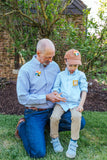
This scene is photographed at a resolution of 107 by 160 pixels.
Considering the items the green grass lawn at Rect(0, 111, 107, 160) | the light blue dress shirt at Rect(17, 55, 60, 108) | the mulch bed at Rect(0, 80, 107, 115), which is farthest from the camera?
the mulch bed at Rect(0, 80, 107, 115)

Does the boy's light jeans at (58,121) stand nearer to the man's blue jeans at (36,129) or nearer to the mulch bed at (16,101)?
the man's blue jeans at (36,129)

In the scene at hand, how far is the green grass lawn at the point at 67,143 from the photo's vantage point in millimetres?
2609

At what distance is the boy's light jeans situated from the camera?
2613 mm

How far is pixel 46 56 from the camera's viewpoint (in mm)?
2693

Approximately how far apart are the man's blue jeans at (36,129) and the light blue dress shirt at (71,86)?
173 mm

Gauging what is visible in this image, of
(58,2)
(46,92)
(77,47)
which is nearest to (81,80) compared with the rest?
(46,92)

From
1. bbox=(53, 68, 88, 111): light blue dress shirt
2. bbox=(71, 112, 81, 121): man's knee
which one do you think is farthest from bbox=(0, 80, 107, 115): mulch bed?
bbox=(71, 112, 81, 121): man's knee

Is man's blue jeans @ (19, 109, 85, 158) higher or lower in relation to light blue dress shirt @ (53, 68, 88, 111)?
lower

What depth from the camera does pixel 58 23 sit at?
168 inches

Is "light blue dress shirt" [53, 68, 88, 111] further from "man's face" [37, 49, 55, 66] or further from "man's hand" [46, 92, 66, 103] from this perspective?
"man's face" [37, 49, 55, 66]

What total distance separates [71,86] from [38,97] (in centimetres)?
52

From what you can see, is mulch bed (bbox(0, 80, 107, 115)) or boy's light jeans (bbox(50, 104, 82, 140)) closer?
boy's light jeans (bbox(50, 104, 82, 140))

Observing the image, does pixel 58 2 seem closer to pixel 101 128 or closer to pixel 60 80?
pixel 60 80

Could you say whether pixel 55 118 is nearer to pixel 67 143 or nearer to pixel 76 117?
pixel 76 117
